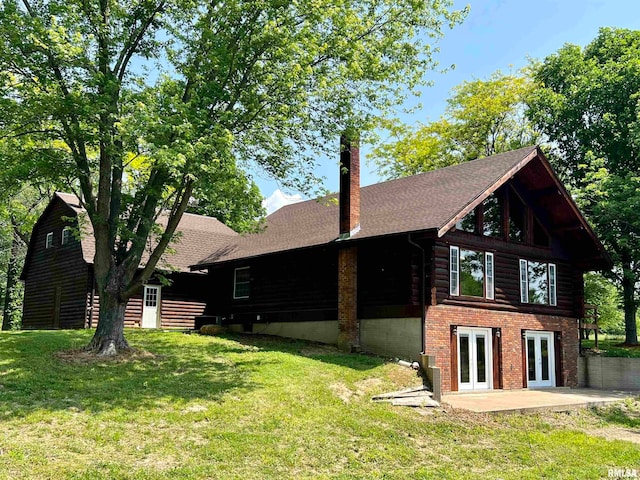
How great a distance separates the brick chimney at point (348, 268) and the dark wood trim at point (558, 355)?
309 inches

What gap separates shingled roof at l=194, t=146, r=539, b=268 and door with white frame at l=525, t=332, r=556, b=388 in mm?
5755

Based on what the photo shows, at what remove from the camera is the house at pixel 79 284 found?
78.4 ft

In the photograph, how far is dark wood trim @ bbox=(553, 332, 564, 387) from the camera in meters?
20.9

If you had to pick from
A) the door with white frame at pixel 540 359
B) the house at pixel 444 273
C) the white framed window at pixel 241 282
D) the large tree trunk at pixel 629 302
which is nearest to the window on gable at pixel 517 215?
the house at pixel 444 273

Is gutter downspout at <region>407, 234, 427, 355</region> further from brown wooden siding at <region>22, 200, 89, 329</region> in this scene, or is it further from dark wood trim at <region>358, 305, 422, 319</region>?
brown wooden siding at <region>22, 200, 89, 329</region>

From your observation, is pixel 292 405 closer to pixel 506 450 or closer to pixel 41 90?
pixel 506 450

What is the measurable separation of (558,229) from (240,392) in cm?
1418

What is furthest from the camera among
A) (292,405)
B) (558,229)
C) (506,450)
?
(558,229)

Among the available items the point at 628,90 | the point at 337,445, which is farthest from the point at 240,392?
the point at 628,90

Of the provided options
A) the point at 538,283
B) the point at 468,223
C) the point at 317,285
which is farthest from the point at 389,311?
the point at 538,283

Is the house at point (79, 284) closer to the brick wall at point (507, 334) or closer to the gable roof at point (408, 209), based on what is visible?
the gable roof at point (408, 209)

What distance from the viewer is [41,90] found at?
13531mm

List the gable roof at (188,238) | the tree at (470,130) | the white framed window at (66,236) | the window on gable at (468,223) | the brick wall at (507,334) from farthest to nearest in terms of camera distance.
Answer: the tree at (470,130)
the white framed window at (66,236)
the gable roof at (188,238)
the window on gable at (468,223)
the brick wall at (507,334)

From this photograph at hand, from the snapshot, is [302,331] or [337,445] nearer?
[337,445]
